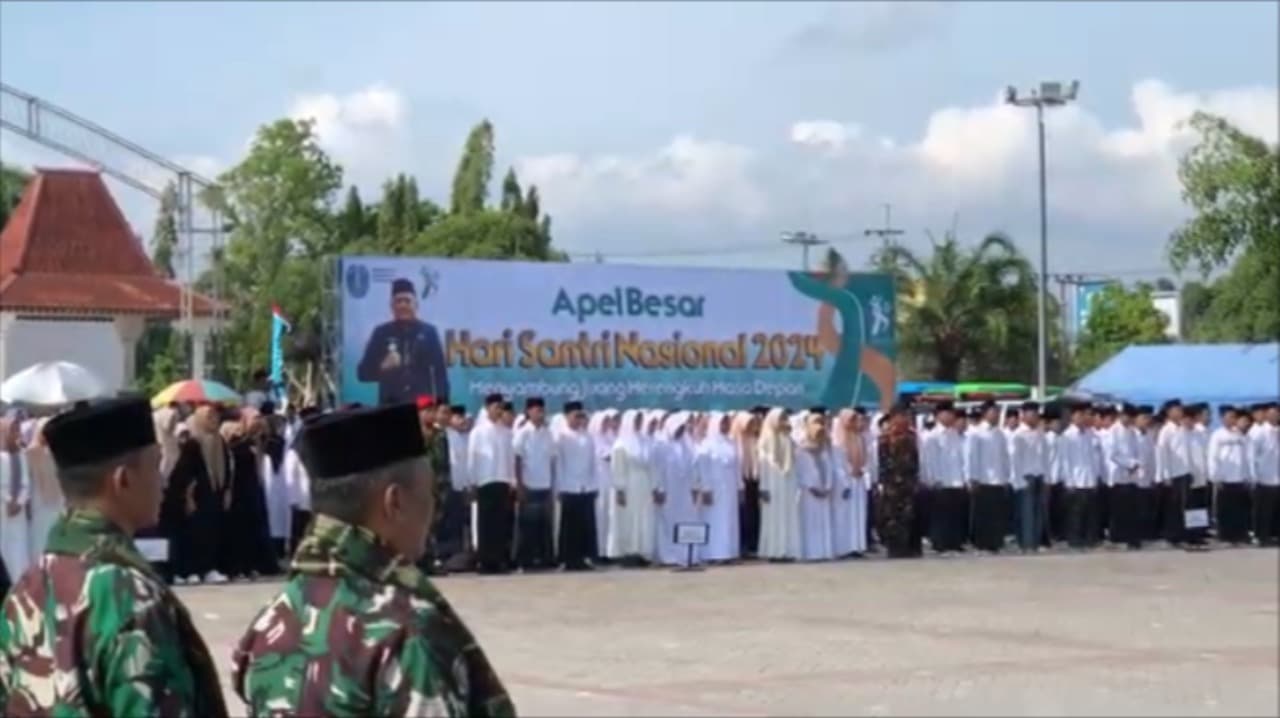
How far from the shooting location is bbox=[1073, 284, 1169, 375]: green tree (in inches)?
2431

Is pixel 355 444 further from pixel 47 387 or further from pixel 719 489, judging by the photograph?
pixel 719 489

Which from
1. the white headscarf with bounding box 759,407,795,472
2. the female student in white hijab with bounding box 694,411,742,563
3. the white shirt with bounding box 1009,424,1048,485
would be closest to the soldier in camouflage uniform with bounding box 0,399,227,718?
the female student in white hijab with bounding box 694,411,742,563

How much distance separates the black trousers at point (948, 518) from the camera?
81.0 ft

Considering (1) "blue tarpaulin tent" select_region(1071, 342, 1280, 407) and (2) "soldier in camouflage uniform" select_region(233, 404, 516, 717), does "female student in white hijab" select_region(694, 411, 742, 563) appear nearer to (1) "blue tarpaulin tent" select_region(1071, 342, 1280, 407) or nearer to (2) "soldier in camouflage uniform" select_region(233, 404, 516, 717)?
(1) "blue tarpaulin tent" select_region(1071, 342, 1280, 407)

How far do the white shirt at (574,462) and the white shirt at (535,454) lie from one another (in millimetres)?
91

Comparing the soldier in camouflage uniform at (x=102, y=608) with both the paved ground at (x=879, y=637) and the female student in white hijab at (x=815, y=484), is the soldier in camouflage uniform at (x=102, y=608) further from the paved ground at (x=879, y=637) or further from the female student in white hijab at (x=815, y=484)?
the female student in white hijab at (x=815, y=484)

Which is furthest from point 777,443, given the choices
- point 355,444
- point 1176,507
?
point 355,444

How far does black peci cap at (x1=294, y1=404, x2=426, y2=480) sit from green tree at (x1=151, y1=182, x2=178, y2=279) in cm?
5069

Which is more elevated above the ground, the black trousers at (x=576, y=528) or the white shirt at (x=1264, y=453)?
the white shirt at (x=1264, y=453)

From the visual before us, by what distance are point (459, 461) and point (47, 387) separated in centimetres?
394

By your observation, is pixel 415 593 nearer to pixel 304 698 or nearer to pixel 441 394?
pixel 304 698

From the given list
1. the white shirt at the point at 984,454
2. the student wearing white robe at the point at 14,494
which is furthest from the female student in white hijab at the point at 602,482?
the student wearing white robe at the point at 14,494

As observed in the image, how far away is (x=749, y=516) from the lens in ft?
77.4

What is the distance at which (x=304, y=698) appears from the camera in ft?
12.2
